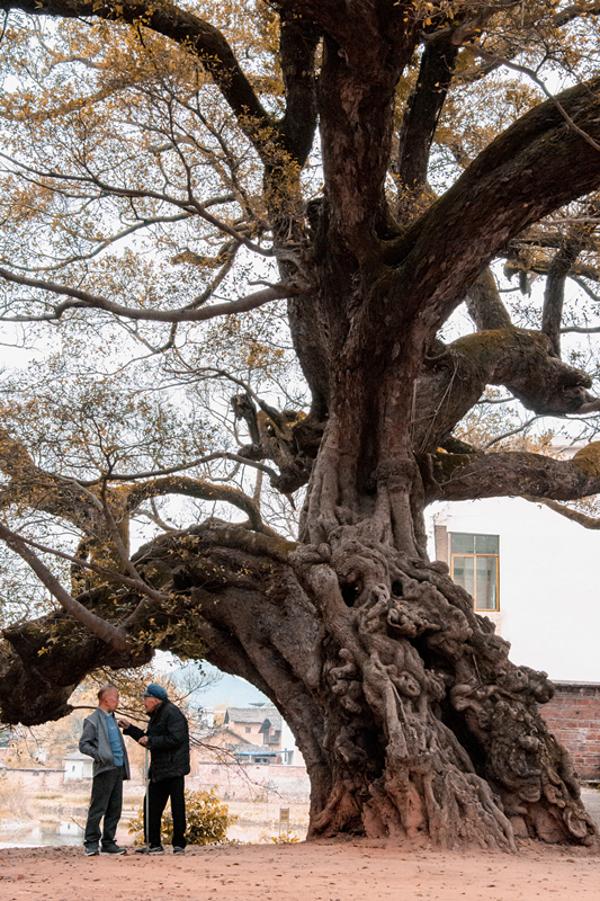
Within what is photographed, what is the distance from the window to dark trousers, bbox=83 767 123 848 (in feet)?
56.3

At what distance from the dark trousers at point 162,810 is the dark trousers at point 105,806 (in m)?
0.25

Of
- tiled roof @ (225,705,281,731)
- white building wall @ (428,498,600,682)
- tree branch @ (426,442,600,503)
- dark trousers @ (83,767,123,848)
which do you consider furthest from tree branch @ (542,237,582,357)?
tiled roof @ (225,705,281,731)

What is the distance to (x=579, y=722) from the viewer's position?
14844mm

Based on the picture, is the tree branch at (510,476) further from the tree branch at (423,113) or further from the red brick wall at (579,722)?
the red brick wall at (579,722)

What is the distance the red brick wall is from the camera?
14656 mm

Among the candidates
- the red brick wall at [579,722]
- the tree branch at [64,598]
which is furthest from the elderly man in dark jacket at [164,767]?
the red brick wall at [579,722]

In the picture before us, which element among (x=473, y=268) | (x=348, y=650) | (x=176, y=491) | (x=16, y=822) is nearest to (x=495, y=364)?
(x=473, y=268)

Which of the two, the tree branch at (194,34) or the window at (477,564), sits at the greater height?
the tree branch at (194,34)

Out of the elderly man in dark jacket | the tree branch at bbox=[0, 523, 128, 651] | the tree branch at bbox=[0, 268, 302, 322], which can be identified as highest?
the tree branch at bbox=[0, 268, 302, 322]

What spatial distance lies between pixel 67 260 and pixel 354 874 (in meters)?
6.40

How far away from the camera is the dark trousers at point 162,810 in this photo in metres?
7.27

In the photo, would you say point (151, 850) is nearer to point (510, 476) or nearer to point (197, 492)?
point (197, 492)

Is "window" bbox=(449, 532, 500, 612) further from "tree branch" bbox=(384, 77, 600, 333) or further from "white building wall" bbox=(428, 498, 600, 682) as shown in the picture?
"tree branch" bbox=(384, 77, 600, 333)

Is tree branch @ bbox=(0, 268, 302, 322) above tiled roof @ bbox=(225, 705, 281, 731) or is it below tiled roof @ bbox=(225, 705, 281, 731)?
above
